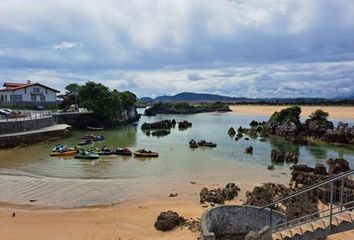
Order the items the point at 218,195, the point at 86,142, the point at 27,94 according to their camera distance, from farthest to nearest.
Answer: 1. the point at 27,94
2. the point at 86,142
3. the point at 218,195

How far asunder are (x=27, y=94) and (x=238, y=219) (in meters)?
77.7

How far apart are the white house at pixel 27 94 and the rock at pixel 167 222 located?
70186 mm

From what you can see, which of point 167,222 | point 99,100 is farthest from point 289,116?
point 167,222

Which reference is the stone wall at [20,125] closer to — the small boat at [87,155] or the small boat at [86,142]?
the small boat at [86,142]

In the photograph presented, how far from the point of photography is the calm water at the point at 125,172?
27406 mm

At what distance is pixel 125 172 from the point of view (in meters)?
35.1

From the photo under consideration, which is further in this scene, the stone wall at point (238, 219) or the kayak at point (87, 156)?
the kayak at point (87, 156)

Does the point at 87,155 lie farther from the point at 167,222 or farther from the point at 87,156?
the point at 167,222

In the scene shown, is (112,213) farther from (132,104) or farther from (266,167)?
(132,104)

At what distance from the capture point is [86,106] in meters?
78.5

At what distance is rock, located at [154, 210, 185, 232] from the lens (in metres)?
19.0

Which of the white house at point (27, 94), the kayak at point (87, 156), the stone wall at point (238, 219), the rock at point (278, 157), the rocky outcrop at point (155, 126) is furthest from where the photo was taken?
the white house at point (27, 94)

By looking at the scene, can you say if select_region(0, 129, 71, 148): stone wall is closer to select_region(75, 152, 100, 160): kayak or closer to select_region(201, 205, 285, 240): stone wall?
select_region(75, 152, 100, 160): kayak

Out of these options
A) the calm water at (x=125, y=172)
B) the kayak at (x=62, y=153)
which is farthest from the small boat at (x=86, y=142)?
the kayak at (x=62, y=153)
